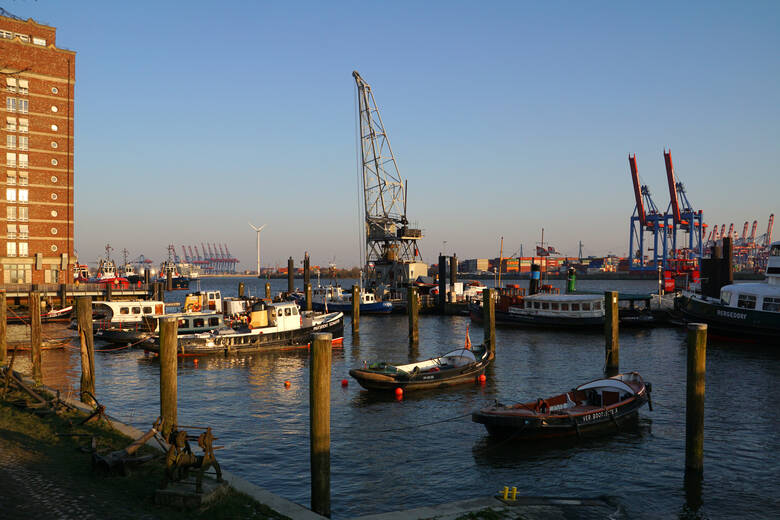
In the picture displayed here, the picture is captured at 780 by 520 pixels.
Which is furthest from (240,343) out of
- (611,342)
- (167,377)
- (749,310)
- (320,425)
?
(749,310)

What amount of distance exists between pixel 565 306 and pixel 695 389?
4389cm

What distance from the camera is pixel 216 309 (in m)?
61.1

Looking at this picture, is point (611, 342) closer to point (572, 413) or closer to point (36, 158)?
point (572, 413)

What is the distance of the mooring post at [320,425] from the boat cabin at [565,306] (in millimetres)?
50506

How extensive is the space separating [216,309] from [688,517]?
170 feet

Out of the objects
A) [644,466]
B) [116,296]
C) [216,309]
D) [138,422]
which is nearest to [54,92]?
[116,296]

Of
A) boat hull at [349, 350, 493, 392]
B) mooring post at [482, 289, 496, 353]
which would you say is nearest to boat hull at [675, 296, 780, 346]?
mooring post at [482, 289, 496, 353]

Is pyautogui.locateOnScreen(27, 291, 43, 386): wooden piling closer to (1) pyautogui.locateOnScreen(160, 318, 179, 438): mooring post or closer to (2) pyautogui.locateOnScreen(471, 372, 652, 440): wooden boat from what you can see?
(1) pyautogui.locateOnScreen(160, 318, 179, 438): mooring post

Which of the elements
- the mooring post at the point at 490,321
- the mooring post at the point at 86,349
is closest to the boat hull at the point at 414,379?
the mooring post at the point at 490,321

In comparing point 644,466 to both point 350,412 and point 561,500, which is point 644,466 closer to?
point 561,500

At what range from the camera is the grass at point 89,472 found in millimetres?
12484

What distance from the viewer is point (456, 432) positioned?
25.3m

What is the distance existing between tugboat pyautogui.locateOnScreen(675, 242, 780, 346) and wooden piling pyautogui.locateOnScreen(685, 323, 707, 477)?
3416 cm

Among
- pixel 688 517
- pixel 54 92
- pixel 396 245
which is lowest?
pixel 688 517
